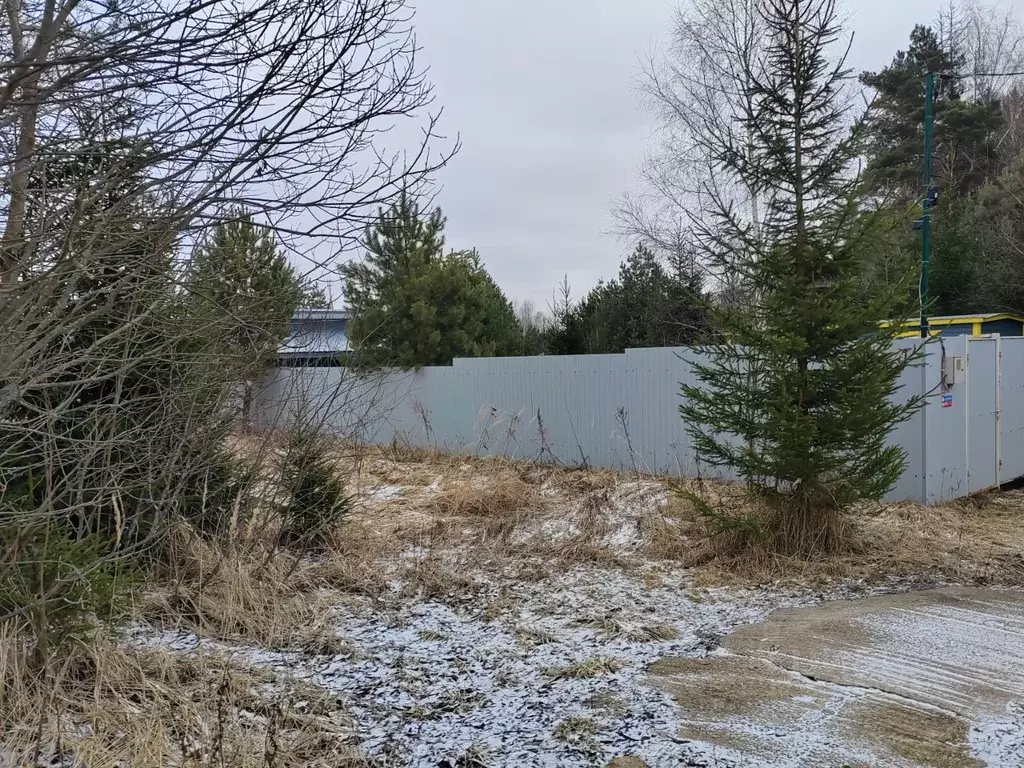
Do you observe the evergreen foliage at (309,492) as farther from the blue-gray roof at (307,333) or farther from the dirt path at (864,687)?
the dirt path at (864,687)

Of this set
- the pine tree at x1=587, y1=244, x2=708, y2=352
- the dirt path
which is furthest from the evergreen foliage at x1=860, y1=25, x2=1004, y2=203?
the dirt path

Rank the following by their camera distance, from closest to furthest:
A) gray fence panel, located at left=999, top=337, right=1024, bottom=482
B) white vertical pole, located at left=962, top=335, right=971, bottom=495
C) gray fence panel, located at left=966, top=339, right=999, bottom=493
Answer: white vertical pole, located at left=962, top=335, right=971, bottom=495 → gray fence panel, located at left=966, top=339, right=999, bottom=493 → gray fence panel, located at left=999, top=337, right=1024, bottom=482

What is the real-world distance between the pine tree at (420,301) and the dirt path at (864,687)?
32.0 ft

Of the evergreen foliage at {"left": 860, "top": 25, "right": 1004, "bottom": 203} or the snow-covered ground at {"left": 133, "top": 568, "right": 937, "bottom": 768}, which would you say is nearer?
the snow-covered ground at {"left": 133, "top": 568, "right": 937, "bottom": 768}

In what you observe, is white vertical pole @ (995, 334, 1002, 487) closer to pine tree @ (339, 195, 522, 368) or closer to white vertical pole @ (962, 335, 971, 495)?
white vertical pole @ (962, 335, 971, 495)

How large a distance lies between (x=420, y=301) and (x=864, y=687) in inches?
438

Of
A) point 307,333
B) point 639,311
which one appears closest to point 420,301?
point 639,311

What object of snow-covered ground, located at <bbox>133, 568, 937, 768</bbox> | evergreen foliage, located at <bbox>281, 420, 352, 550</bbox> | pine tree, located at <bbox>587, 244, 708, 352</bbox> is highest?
pine tree, located at <bbox>587, 244, 708, 352</bbox>

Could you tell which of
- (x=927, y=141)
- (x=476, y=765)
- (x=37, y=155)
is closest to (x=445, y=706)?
(x=476, y=765)

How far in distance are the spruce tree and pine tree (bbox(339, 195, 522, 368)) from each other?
814cm

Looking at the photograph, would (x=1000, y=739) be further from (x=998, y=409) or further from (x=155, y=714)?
(x=998, y=409)

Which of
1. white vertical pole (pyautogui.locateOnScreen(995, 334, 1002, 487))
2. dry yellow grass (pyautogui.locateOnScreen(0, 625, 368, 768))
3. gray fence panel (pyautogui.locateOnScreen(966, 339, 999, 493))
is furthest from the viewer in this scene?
white vertical pole (pyautogui.locateOnScreen(995, 334, 1002, 487))

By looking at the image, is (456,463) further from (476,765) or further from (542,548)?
(476,765)

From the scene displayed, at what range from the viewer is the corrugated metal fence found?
722cm
